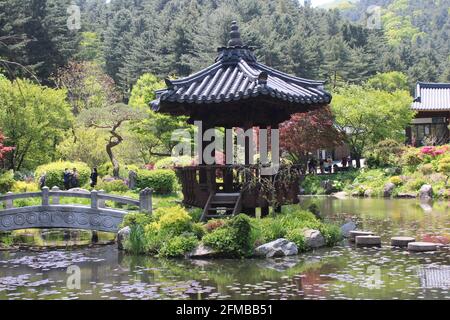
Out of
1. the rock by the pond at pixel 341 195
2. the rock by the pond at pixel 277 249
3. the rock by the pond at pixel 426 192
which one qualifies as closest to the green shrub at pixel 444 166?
the rock by the pond at pixel 426 192

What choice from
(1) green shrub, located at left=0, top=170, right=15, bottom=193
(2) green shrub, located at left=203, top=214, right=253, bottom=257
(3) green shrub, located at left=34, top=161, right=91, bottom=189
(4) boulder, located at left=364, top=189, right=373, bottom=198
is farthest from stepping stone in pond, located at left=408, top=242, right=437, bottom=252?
(4) boulder, located at left=364, top=189, right=373, bottom=198

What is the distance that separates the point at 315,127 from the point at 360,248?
21.3m

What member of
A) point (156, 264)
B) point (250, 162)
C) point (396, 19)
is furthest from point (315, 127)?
point (396, 19)

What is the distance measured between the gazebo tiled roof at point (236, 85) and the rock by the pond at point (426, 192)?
17.6 meters

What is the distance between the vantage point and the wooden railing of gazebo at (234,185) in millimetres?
18219

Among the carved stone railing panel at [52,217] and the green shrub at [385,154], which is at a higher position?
the green shrub at [385,154]

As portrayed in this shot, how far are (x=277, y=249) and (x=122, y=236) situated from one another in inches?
172

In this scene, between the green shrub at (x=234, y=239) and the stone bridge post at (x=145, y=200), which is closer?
the green shrub at (x=234, y=239)

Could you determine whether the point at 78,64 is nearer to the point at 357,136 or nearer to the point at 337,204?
the point at 357,136

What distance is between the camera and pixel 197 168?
18.6m

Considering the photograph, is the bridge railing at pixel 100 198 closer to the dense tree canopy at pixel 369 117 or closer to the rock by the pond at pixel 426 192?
the rock by the pond at pixel 426 192

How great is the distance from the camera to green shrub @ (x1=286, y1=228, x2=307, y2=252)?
651 inches

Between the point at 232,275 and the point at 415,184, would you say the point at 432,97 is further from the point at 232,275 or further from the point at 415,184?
the point at 232,275

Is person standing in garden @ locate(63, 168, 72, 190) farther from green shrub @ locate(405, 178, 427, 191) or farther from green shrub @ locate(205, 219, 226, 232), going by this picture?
green shrub @ locate(405, 178, 427, 191)
